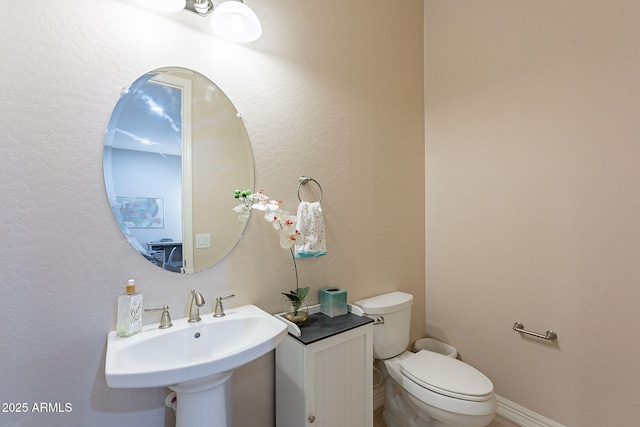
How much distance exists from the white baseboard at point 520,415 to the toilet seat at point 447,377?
0.57m

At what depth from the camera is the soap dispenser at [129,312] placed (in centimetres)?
98

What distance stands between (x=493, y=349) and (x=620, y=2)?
200 centimetres

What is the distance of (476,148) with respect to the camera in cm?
189

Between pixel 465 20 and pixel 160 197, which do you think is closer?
pixel 160 197

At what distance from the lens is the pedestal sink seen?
0.76 meters

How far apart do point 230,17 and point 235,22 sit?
0.11ft

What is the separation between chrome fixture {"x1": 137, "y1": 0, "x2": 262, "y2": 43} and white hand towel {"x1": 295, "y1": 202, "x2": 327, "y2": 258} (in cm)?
81

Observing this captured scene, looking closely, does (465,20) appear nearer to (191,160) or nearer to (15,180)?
(191,160)

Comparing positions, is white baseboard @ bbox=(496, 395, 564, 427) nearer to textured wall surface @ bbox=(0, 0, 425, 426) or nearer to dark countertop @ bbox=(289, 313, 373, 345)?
textured wall surface @ bbox=(0, 0, 425, 426)

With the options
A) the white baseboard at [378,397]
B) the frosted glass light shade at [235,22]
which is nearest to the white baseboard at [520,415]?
the white baseboard at [378,397]

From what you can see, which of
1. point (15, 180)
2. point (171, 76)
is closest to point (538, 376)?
→ point (171, 76)

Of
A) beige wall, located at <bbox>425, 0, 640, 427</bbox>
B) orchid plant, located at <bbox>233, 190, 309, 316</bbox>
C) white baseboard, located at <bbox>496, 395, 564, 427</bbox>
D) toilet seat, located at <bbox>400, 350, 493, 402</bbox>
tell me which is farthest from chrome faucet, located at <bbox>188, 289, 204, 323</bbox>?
white baseboard, located at <bbox>496, 395, 564, 427</bbox>

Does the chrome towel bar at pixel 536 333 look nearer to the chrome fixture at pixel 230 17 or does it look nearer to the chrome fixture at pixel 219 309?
the chrome fixture at pixel 219 309

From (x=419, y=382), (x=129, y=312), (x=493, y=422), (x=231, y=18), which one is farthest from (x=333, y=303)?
(x=231, y=18)
